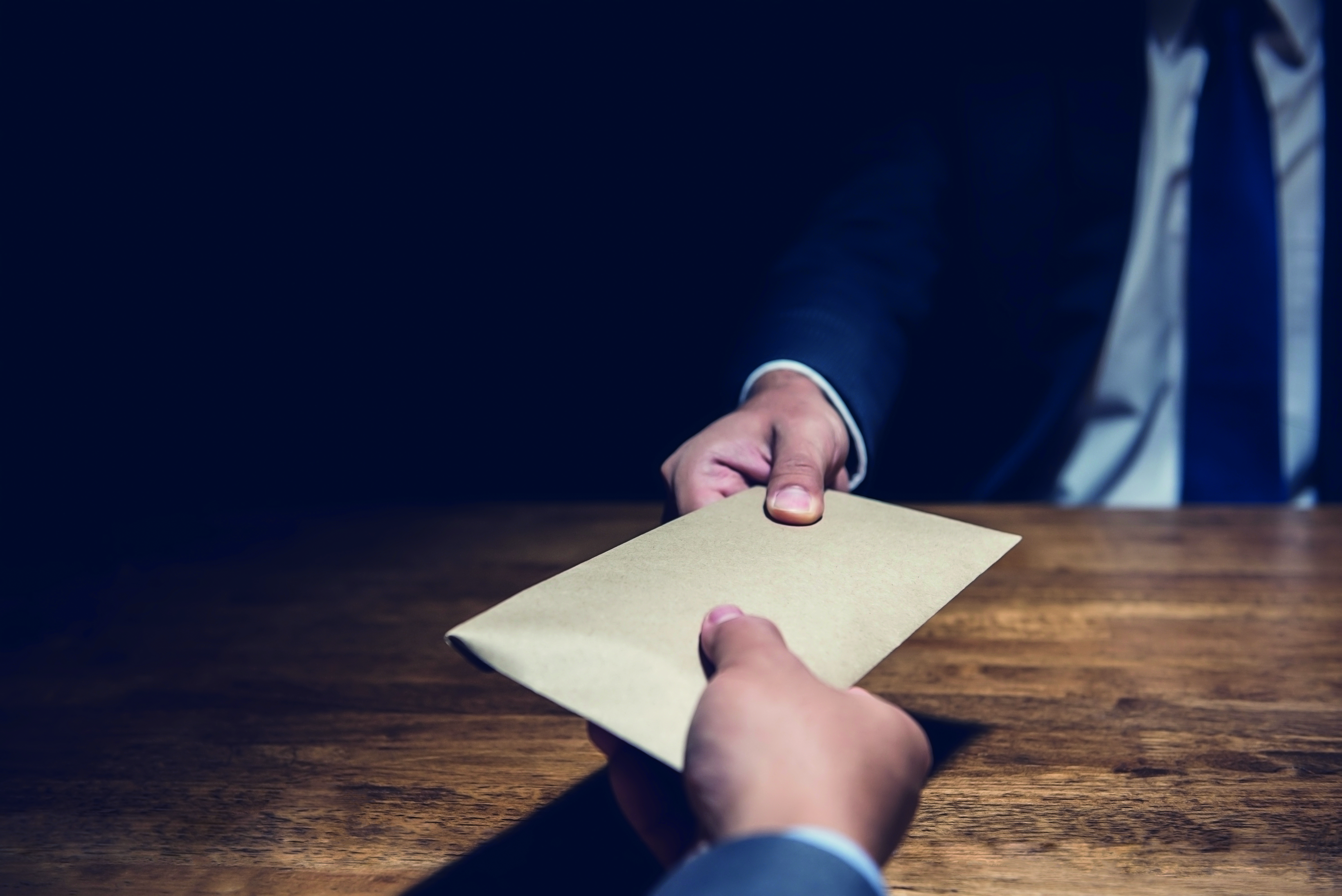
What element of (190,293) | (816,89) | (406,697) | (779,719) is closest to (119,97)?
(190,293)

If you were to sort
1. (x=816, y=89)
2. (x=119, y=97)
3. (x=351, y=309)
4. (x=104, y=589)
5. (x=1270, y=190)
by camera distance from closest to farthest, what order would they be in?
(x=104, y=589) < (x=1270, y=190) < (x=119, y=97) < (x=816, y=89) < (x=351, y=309)

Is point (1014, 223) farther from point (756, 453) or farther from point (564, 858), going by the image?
point (564, 858)

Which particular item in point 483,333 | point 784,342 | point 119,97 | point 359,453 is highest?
point 119,97

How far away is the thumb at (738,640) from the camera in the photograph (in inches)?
11.1

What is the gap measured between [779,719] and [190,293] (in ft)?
5.26

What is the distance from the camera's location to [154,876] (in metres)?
0.38

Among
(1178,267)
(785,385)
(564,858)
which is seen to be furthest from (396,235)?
(564,858)

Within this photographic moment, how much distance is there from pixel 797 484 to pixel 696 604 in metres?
0.13

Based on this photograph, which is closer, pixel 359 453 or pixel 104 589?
pixel 104 589

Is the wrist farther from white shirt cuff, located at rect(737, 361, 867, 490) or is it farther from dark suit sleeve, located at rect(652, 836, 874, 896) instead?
dark suit sleeve, located at rect(652, 836, 874, 896)

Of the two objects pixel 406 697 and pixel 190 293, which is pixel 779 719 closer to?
pixel 406 697

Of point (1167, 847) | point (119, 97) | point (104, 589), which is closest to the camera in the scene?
point (1167, 847)

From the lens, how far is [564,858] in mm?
382

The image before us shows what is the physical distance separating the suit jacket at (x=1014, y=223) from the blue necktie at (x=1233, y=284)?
0.24 ft
